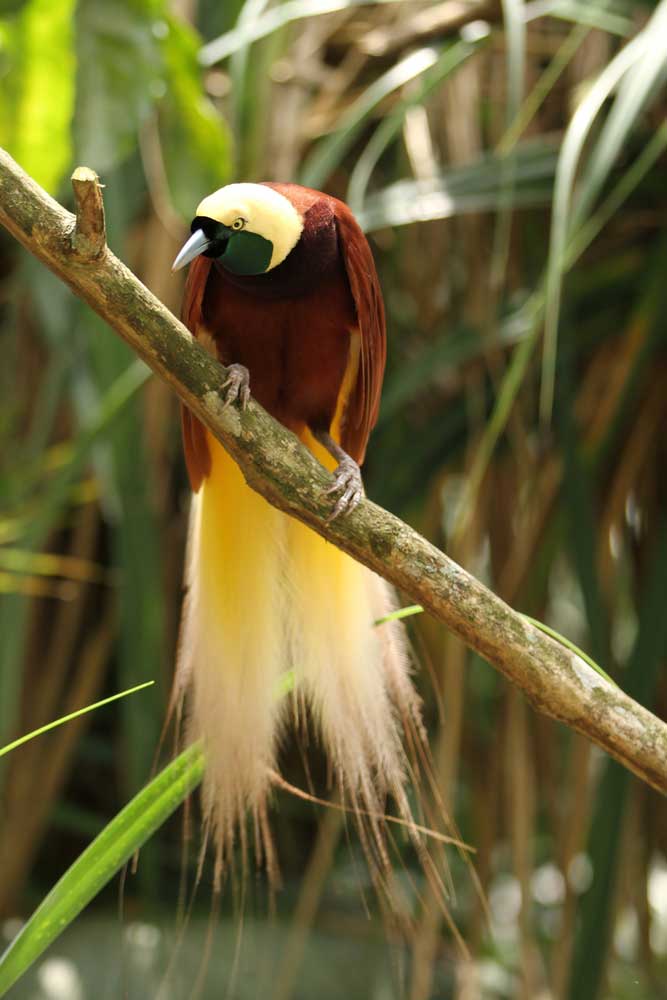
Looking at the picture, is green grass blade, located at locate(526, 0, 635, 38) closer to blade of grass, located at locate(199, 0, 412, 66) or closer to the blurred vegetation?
the blurred vegetation

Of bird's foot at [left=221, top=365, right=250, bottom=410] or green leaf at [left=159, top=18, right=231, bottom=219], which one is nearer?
bird's foot at [left=221, top=365, right=250, bottom=410]

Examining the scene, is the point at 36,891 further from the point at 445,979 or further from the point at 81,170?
the point at 81,170

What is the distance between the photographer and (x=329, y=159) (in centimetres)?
Answer: 149

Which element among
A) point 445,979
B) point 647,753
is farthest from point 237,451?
point 445,979

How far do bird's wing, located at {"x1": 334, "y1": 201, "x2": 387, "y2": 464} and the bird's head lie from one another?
76 mm

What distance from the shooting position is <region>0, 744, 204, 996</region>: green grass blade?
2.30 ft

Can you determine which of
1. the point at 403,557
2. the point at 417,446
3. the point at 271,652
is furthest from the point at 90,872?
the point at 417,446

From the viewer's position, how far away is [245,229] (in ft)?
3.20

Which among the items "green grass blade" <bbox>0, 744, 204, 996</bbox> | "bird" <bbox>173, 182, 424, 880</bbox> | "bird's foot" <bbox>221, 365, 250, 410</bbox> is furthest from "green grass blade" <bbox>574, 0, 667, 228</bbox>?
"green grass blade" <bbox>0, 744, 204, 996</bbox>

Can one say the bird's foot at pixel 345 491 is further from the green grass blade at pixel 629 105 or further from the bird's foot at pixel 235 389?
the green grass blade at pixel 629 105

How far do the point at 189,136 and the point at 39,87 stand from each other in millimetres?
270

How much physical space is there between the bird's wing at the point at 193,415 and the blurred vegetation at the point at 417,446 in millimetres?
277

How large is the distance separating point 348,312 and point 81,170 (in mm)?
453

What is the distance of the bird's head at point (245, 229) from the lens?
951 mm
